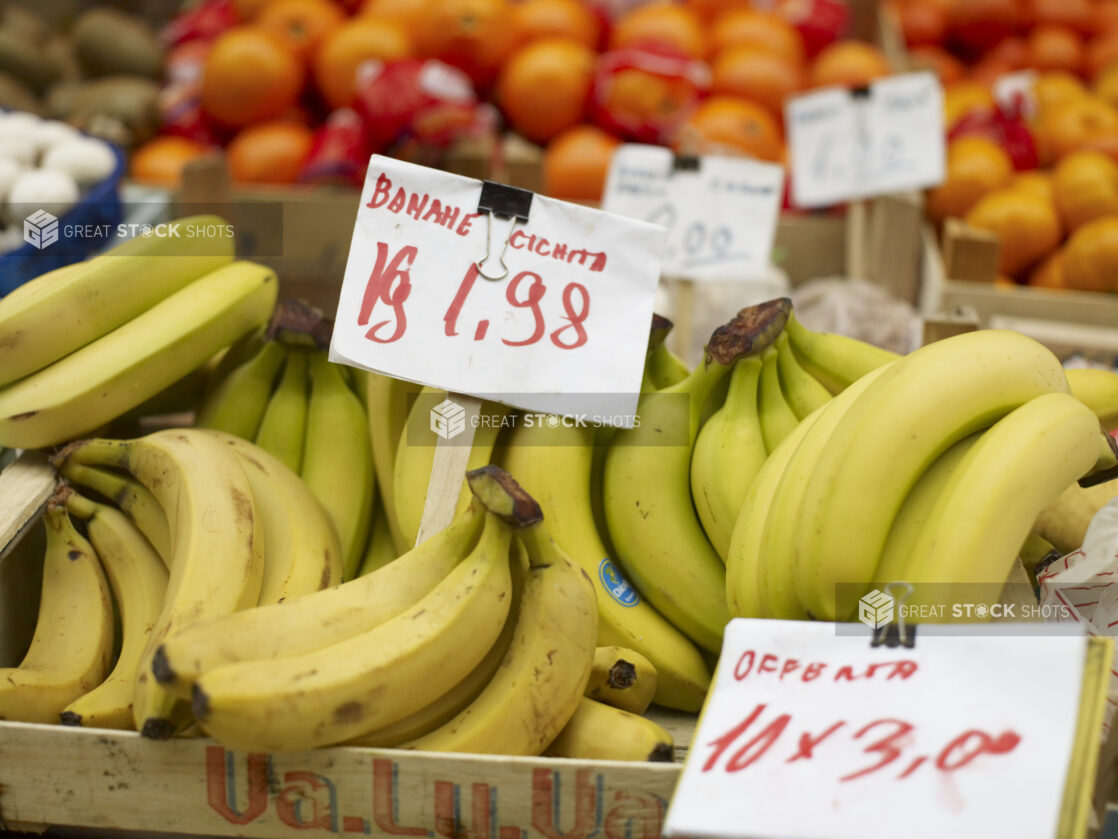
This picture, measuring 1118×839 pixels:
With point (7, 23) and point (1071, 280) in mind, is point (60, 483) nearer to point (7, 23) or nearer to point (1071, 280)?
point (1071, 280)

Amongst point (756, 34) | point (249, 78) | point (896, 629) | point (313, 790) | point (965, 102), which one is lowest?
point (313, 790)

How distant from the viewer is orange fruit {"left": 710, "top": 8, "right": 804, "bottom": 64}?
2.57 meters

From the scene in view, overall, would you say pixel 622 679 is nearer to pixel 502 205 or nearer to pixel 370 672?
pixel 370 672

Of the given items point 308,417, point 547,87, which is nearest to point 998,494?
point 308,417

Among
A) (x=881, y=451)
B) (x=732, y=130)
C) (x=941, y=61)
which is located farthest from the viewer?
(x=941, y=61)

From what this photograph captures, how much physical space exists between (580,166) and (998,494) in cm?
173

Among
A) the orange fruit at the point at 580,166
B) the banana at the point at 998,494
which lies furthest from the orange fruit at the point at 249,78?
the banana at the point at 998,494

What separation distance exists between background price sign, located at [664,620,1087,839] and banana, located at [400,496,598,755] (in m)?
0.14

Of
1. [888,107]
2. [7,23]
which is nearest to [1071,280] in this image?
[888,107]

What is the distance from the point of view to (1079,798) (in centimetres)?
62

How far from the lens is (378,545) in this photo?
1.16m

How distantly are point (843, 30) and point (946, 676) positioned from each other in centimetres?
274

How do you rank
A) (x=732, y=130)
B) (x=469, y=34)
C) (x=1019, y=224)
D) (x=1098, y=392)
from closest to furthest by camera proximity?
(x=1098, y=392), (x=1019, y=224), (x=732, y=130), (x=469, y=34)

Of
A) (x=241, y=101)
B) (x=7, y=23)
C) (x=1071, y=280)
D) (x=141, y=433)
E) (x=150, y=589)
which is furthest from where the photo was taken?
(x=7, y=23)
